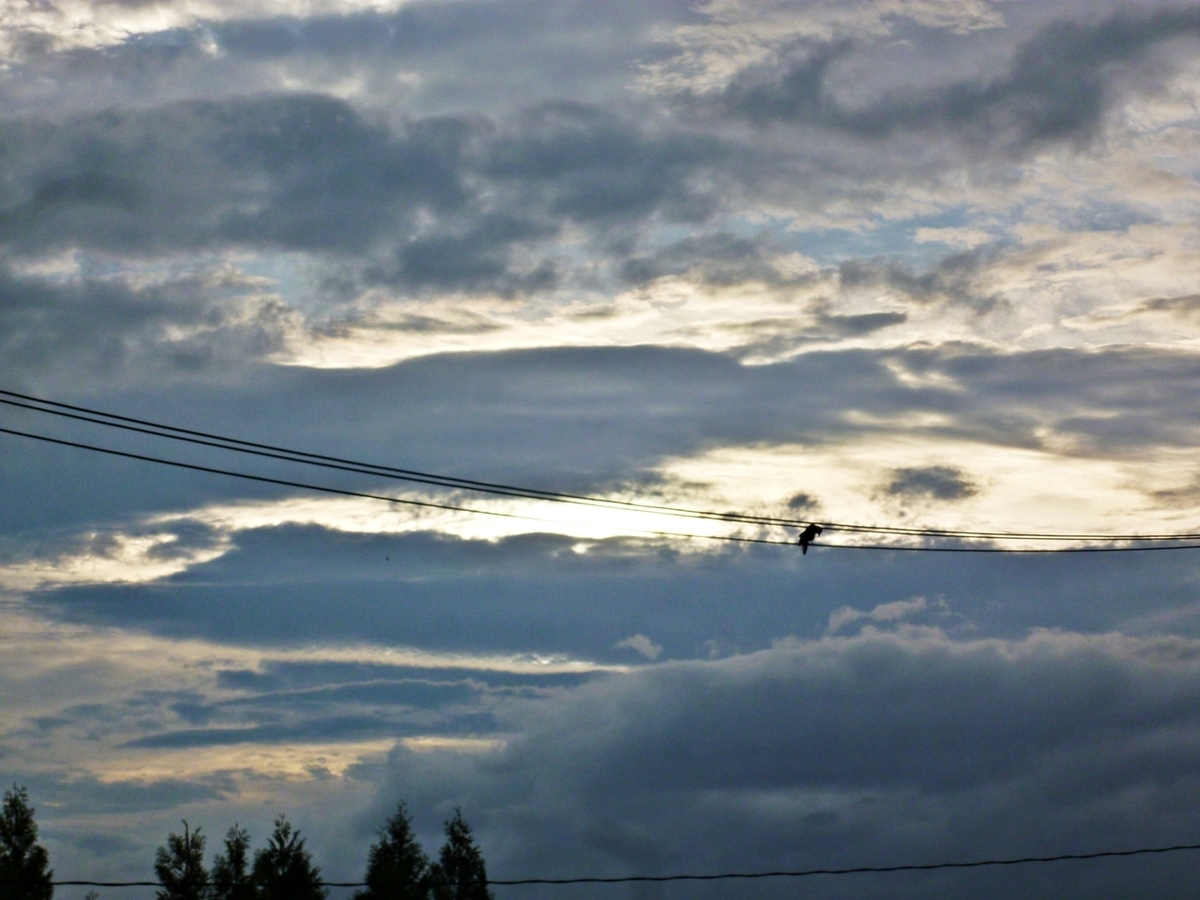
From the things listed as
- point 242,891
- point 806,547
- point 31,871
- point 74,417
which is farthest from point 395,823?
point 74,417

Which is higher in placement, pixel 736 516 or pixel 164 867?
pixel 736 516

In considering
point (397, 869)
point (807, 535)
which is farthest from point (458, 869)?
point (807, 535)

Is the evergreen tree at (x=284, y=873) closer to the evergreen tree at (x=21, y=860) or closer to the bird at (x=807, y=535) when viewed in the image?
the evergreen tree at (x=21, y=860)

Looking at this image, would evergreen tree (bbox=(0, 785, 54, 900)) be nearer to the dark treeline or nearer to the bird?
the dark treeline

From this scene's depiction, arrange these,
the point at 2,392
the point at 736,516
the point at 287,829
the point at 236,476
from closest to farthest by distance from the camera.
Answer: the point at 2,392
the point at 236,476
the point at 736,516
the point at 287,829

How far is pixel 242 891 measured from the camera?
79.7 metres

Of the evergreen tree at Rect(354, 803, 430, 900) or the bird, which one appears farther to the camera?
the evergreen tree at Rect(354, 803, 430, 900)

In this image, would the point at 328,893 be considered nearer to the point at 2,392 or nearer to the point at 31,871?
the point at 31,871

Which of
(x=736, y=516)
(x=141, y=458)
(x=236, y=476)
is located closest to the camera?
(x=141, y=458)

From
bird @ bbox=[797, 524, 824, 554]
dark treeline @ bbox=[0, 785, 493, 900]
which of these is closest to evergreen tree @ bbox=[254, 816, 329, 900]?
dark treeline @ bbox=[0, 785, 493, 900]

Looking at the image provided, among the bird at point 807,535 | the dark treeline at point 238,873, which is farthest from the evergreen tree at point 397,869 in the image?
the bird at point 807,535

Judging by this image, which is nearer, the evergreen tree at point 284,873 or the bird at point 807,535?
the bird at point 807,535

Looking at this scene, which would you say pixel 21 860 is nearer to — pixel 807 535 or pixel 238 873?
pixel 238 873

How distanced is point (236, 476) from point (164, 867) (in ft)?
170
